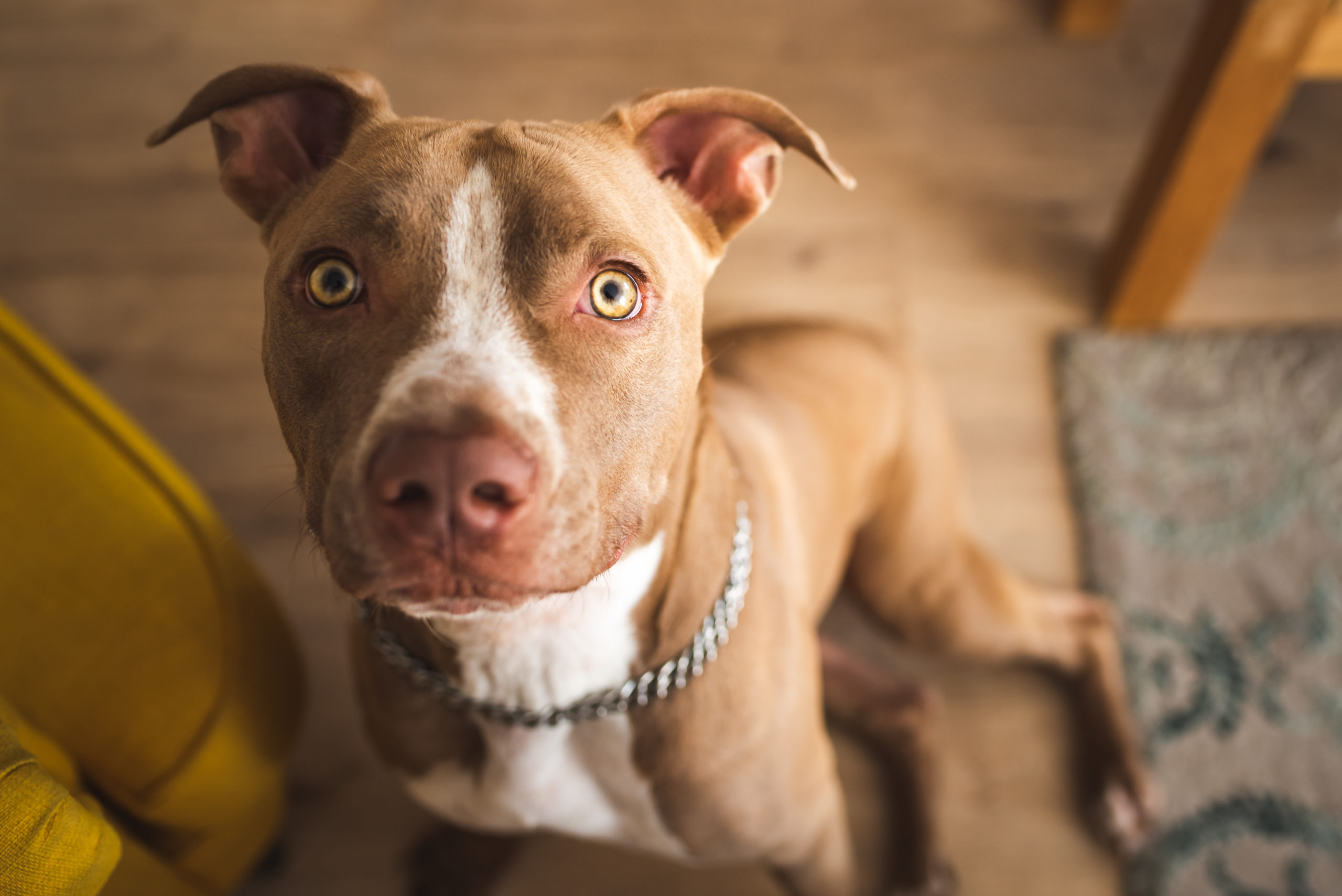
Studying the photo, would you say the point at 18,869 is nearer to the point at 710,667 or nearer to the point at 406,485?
the point at 406,485

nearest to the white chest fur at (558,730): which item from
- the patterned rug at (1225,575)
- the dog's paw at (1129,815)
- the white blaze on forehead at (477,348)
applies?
the white blaze on forehead at (477,348)

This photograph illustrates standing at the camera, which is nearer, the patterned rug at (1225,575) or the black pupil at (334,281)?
the black pupil at (334,281)

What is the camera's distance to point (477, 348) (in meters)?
1.04

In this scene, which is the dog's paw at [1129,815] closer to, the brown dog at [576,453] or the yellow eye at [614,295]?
the brown dog at [576,453]

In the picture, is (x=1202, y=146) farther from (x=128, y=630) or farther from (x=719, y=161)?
(x=128, y=630)

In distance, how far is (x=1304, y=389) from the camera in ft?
8.84

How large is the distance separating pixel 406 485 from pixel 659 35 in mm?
2874

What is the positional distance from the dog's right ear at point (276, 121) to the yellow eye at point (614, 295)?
41 cm

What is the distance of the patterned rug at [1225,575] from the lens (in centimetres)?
220

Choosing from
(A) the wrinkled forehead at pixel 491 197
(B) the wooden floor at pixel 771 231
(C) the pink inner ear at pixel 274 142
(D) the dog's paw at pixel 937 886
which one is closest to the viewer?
(A) the wrinkled forehead at pixel 491 197

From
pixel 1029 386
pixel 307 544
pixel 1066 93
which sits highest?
pixel 1066 93

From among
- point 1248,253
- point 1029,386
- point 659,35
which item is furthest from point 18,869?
point 1248,253

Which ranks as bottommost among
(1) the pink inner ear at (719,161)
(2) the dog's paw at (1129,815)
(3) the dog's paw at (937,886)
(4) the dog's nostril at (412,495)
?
(3) the dog's paw at (937,886)

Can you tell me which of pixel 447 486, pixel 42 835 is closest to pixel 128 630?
pixel 42 835
